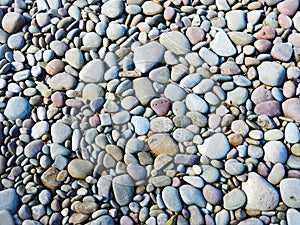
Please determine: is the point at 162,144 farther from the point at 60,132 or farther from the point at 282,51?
the point at 282,51

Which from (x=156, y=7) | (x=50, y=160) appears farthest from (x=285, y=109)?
(x=50, y=160)

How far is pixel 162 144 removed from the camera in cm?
150

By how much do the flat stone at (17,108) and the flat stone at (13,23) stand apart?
0.34m

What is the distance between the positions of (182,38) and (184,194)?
61cm

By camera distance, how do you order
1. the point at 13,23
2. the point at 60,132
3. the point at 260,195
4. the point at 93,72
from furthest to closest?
the point at 13,23 < the point at 93,72 < the point at 60,132 < the point at 260,195

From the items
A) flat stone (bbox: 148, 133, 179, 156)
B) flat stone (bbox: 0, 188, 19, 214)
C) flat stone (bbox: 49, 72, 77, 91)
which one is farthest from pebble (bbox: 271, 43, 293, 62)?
flat stone (bbox: 0, 188, 19, 214)

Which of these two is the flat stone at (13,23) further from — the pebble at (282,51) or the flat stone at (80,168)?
the pebble at (282,51)

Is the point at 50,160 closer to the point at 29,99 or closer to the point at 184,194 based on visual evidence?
the point at 29,99

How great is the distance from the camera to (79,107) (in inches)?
62.6

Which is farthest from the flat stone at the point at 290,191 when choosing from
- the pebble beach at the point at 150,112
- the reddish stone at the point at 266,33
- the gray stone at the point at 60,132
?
the gray stone at the point at 60,132

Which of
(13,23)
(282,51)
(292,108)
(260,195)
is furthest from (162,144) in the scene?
(13,23)

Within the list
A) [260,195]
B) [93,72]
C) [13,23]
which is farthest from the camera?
[13,23]

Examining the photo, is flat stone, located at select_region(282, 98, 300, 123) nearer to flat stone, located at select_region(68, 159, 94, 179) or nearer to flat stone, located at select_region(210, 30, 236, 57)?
flat stone, located at select_region(210, 30, 236, 57)

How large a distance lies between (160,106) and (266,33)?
519 mm
